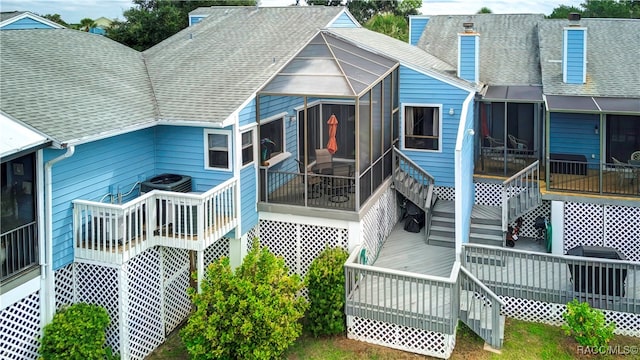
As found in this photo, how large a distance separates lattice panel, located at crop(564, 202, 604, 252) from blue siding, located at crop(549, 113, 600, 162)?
2.89 meters

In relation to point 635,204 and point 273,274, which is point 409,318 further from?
point 635,204

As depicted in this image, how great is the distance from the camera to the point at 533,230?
16.7m

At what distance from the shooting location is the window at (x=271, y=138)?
14273mm

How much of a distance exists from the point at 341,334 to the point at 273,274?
2.48m

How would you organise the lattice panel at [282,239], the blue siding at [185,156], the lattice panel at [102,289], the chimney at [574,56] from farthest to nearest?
the chimney at [574,56], the lattice panel at [282,239], the blue siding at [185,156], the lattice panel at [102,289]

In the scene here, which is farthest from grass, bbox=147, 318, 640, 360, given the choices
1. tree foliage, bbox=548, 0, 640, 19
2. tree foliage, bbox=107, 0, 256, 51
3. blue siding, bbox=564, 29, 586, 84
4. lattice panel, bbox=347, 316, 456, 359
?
tree foliage, bbox=548, 0, 640, 19

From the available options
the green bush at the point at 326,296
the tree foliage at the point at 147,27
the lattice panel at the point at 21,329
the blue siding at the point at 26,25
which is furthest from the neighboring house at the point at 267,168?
the tree foliage at the point at 147,27

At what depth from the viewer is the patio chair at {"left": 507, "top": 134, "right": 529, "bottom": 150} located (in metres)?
17.9

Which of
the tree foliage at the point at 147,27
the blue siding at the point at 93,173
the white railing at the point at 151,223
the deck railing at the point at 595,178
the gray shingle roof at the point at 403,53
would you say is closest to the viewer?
the blue siding at the point at 93,173

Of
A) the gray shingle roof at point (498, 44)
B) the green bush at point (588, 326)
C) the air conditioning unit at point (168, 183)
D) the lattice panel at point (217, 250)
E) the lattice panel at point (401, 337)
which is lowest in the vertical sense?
the lattice panel at point (401, 337)

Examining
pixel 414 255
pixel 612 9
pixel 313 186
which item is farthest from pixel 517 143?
pixel 612 9

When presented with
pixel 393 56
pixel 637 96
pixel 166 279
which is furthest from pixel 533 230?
pixel 166 279

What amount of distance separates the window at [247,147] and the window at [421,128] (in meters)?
5.44

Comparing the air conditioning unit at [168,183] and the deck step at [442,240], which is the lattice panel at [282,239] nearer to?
the air conditioning unit at [168,183]
